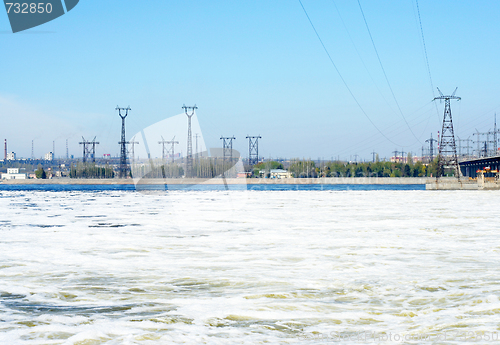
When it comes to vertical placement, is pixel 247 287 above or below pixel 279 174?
below

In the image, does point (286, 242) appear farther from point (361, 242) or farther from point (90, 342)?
point (90, 342)

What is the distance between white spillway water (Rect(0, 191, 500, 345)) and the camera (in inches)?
184

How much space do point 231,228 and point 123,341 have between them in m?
9.55

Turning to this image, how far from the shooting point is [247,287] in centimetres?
647

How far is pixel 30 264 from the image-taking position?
8.23 m

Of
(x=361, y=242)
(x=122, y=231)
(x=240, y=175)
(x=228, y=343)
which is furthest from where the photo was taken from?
(x=240, y=175)

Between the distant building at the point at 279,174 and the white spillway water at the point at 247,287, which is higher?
the distant building at the point at 279,174

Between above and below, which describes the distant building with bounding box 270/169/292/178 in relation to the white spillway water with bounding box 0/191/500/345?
above

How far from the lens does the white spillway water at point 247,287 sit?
4.67 m

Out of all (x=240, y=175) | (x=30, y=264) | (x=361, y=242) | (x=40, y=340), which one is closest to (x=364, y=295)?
(x=40, y=340)

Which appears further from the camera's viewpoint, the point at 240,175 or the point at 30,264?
the point at 240,175

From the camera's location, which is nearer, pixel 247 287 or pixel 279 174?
pixel 247 287

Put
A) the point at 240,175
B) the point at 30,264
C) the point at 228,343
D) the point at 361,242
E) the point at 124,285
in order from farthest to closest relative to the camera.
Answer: the point at 240,175, the point at 361,242, the point at 30,264, the point at 124,285, the point at 228,343

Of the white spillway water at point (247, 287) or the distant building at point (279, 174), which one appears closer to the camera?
the white spillway water at point (247, 287)
